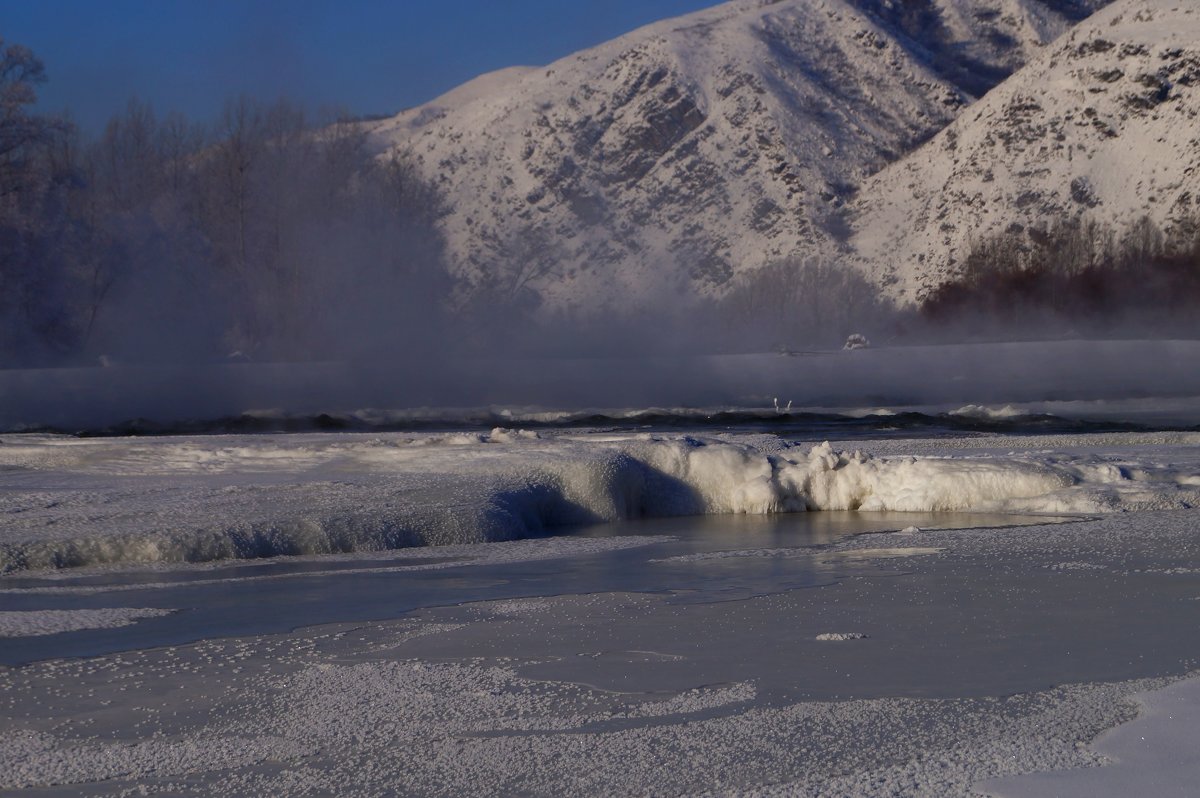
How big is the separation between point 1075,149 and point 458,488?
8218cm

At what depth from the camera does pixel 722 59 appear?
124438 millimetres

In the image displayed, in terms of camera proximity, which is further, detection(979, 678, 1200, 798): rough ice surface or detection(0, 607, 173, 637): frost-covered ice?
detection(0, 607, 173, 637): frost-covered ice

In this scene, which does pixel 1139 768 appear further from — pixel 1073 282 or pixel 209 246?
pixel 1073 282

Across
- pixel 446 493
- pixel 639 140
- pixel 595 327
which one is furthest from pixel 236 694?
pixel 639 140

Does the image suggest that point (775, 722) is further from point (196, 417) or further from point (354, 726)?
point (196, 417)

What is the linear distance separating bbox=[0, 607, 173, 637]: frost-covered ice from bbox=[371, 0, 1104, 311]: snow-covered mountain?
82.7 m

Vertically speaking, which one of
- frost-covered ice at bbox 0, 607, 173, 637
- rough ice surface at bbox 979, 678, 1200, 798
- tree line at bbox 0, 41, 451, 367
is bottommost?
rough ice surface at bbox 979, 678, 1200, 798

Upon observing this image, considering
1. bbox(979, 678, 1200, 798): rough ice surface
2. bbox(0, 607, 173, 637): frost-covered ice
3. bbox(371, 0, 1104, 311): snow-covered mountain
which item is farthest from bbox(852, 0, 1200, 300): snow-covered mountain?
bbox(979, 678, 1200, 798): rough ice surface

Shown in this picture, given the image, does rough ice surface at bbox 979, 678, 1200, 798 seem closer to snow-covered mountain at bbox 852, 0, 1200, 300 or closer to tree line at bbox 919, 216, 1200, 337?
tree line at bbox 919, 216, 1200, 337

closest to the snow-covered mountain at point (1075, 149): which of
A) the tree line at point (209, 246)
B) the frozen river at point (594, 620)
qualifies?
the tree line at point (209, 246)

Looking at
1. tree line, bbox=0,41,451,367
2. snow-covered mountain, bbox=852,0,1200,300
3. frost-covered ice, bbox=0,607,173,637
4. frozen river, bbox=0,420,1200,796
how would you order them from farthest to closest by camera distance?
snow-covered mountain, bbox=852,0,1200,300 → tree line, bbox=0,41,451,367 → frost-covered ice, bbox=0,607,173,637 → frozen river, bbox=0,420,1200,796

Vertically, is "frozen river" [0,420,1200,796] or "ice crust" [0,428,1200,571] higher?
"ice crust" [0,428,1200,571]

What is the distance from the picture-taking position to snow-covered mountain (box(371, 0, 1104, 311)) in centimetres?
10294

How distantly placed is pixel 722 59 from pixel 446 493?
395 ft
